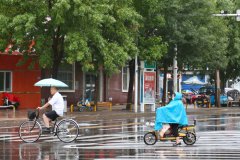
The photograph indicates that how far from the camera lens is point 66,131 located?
18609 millimetres

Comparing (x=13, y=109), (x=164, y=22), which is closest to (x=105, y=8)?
(x=164, y=22)

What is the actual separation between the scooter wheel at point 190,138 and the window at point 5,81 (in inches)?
969

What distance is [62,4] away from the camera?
28438mm

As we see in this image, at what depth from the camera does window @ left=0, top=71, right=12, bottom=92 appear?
39469 millimetres

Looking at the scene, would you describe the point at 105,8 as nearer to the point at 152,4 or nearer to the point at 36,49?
the point at 36,49

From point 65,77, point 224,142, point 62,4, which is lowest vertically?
point 224,142

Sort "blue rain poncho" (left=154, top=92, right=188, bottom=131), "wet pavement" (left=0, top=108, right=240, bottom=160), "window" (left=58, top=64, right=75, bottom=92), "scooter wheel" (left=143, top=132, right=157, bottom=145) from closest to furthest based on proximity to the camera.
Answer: "wet pavement" (left=0, top=108, right=240, bottom=160)
"blue rain poncho" (left=154, top=92, right=188, bottom=131)
"scooter wheel" (left=143, top=132, right=157, bottom=145)
"window" (left=58, top=64, right=75, bottom=92)

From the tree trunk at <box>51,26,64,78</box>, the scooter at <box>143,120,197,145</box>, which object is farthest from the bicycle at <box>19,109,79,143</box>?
the tree trunk at <box>51,26,64,78</box>

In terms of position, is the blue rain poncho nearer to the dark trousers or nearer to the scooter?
the dark trousers

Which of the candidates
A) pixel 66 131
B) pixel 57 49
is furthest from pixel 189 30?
pixel 66 131

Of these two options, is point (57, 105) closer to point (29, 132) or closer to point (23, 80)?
point (29, 132)

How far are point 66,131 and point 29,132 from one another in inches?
52.5

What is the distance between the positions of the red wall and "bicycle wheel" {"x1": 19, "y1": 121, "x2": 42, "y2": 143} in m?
21.0

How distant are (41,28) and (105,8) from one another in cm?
380
